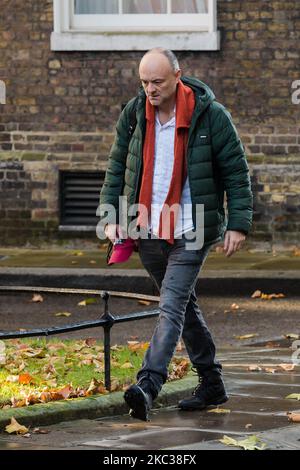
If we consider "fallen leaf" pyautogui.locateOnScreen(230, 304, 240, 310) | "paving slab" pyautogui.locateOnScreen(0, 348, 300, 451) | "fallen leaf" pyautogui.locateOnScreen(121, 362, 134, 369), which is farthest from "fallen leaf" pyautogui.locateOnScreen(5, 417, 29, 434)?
"fallen leaf" pyautogui.locateOnScreen(230, 304, 240, 310)

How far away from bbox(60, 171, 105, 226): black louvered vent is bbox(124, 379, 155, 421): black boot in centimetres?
1061

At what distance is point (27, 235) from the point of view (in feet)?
61.5

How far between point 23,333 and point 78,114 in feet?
33.7

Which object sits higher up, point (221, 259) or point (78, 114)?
point (78, 114)

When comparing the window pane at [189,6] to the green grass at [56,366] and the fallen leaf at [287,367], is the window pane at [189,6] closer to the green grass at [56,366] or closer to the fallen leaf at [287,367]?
the green grass at [56,366]

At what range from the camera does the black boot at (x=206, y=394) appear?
Answer: 892 centimetres

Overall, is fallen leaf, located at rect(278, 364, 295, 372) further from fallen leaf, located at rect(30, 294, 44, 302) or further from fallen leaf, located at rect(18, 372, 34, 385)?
fallen leaf, located at rect(30, 294, 44, 302)

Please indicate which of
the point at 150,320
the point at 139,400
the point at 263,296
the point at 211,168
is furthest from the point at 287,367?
the point at 263,296

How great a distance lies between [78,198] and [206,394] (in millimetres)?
10003

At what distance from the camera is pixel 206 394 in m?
8.98

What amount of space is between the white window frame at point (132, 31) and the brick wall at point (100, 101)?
0.11m
